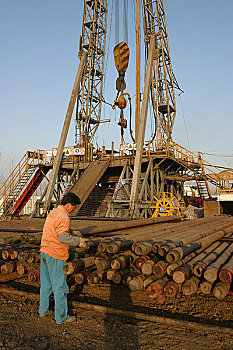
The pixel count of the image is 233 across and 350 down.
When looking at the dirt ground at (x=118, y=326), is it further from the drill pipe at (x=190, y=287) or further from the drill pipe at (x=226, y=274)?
the drill pipe at (x=226, y=274)

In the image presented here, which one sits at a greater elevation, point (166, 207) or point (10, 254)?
point (166, 207)

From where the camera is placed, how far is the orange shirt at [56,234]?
3.82 metres

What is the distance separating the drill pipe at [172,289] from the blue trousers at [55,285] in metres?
1.57

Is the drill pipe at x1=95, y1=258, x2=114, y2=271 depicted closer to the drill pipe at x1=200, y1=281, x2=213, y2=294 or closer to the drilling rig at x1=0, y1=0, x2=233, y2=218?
the drill pipe at x1=200, y1=281, x2=213, y2=294

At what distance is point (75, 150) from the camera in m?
21.0

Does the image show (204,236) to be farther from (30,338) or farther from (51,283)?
(30,338)

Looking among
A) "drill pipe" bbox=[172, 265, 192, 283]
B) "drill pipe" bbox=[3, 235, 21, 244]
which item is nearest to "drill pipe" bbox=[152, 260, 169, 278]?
"drill pipe" bbox=[172, 265, 192, 283]

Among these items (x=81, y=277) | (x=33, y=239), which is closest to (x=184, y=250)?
(x=81, y=277)

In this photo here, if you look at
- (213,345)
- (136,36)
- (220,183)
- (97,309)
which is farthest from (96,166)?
(213,345)

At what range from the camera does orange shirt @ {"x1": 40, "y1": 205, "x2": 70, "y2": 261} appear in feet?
12.5

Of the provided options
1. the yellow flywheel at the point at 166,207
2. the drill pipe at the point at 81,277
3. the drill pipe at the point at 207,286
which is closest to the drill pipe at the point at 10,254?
the drill pipe at the point at 81,277

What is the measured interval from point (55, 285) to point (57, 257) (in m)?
0.38

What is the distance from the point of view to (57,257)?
3.83 meters

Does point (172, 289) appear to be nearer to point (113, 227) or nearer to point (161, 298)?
point (161, 298)
